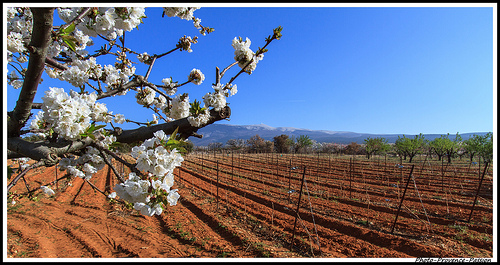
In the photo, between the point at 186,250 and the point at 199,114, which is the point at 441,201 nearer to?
the point at 186,250

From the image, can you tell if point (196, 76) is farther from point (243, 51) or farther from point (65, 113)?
point (65, 113)

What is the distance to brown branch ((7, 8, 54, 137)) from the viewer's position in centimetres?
89

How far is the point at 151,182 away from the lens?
40.7 inches

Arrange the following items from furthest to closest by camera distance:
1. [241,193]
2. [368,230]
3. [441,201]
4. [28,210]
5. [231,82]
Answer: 1. [241,193]
2. [441,201]
3. [28,210]
4. [368,230]
5. [231,82]

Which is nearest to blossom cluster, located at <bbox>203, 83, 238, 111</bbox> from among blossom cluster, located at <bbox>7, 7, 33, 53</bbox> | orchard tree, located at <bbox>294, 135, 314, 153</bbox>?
blossom cluster, located at <bbox>7, 7, 33, 53</bbox>

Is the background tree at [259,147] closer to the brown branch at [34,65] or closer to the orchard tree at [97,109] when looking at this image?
the orchard tree at [97,109]

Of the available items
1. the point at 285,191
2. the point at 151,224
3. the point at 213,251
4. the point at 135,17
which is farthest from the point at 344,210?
the point at 135,17

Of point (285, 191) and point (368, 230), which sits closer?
point (368, 230)

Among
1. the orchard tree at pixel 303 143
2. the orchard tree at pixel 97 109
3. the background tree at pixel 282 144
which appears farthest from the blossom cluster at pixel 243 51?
the background tree at pixel 282 144

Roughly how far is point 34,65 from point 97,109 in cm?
37

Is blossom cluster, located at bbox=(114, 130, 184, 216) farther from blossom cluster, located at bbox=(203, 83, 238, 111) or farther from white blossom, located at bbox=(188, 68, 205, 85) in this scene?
white blossom, located at bbox=(188, 68, 205, 85)

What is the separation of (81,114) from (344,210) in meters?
7.05

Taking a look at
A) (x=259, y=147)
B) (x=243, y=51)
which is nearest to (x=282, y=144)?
(x=259, y=147)

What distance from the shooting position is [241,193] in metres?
8.73
